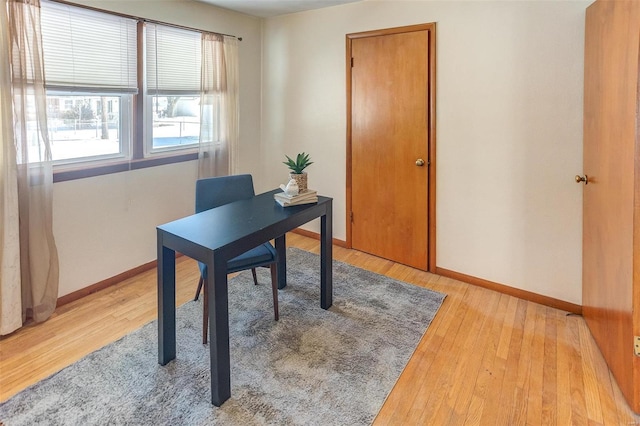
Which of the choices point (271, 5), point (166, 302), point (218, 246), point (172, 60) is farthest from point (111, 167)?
point (271, 5)

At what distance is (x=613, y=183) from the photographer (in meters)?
1.98

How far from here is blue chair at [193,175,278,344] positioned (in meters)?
2.32

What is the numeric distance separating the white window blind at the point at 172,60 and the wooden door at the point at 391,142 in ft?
4.59

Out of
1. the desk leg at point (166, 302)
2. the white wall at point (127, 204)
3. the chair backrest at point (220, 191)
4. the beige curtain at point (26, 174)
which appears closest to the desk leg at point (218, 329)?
the desk leg at point (166, 302)

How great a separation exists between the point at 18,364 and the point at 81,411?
645 millimetres

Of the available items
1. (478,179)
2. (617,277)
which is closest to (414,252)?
(478,179)

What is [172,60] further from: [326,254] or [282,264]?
[326,254]

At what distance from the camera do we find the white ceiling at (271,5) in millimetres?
3480

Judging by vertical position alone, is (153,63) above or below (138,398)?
above

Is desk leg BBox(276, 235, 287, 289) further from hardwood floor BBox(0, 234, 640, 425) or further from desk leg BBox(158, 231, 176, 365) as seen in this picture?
desk leg BBox(158, 231, 176, 365)

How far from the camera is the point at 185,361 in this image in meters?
2.15

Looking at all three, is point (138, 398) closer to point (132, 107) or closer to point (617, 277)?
point (132, 107)

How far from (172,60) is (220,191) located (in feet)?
4.68

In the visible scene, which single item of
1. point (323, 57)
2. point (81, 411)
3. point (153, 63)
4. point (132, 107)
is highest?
point (323, 57)
